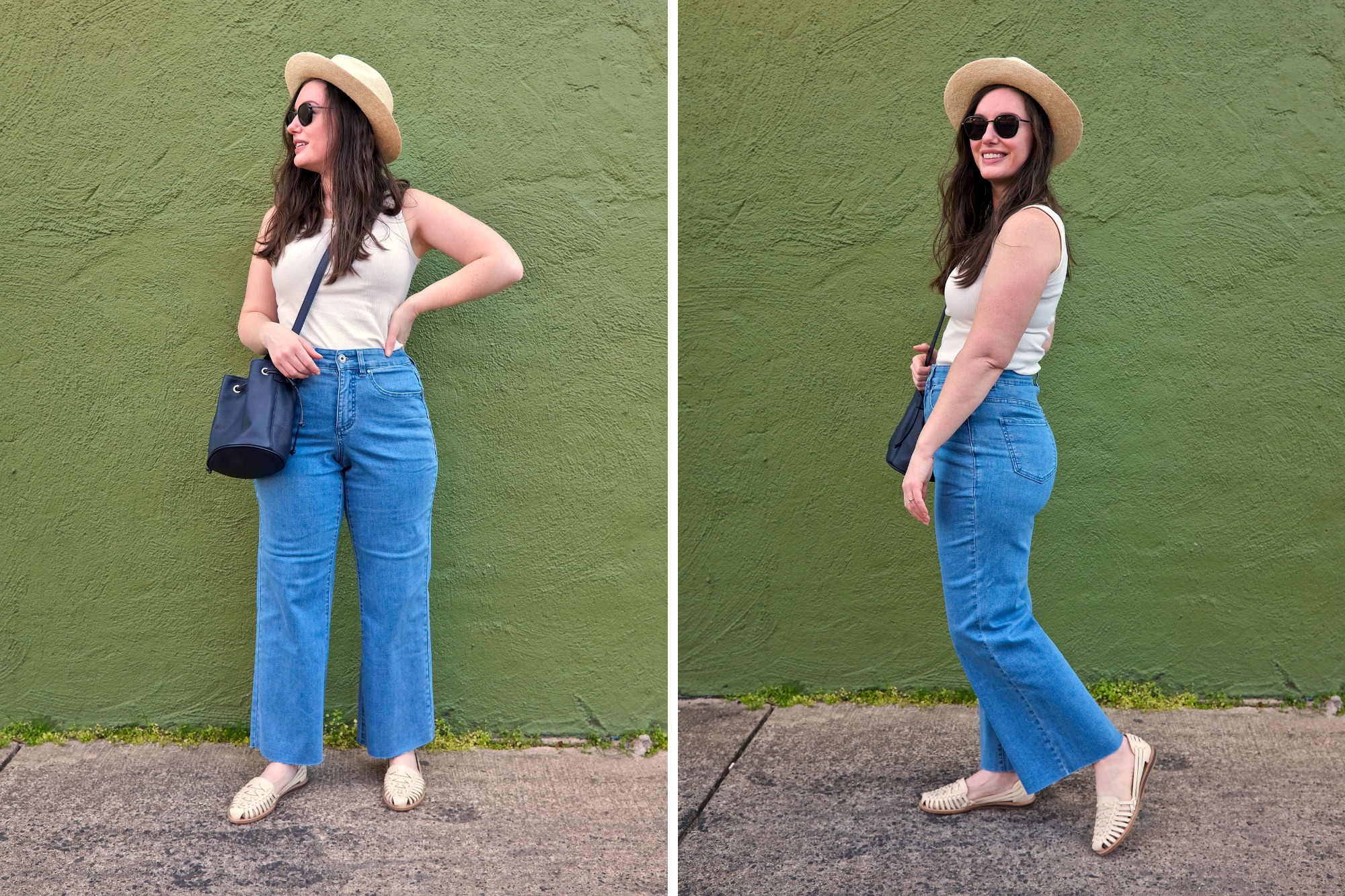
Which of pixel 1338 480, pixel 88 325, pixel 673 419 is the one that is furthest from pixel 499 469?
pixel 1338 480

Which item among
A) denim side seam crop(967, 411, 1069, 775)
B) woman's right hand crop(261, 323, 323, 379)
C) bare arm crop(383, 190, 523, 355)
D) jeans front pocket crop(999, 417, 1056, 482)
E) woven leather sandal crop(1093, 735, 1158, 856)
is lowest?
woven leather sandal crop(1093, 735, 1158, 856)

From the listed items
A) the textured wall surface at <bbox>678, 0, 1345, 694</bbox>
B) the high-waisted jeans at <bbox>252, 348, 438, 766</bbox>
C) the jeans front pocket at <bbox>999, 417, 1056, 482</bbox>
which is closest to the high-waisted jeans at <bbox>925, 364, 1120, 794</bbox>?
the jeans front pocket at <bbox>999, 417, 1056, 482</bbox>

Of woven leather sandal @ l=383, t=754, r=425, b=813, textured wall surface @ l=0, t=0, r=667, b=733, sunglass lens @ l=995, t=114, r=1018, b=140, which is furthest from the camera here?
textured wall surface @ l=0, t=0, r=667, b=733

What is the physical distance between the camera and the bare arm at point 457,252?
3.00m

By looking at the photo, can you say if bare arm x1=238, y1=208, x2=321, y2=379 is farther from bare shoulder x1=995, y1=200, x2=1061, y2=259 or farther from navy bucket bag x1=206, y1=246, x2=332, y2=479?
bare shoulder x1=995, y1=200, x2=1061, y2=259

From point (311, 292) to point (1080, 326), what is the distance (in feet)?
7.67

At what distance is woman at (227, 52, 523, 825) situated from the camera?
2.93 meters

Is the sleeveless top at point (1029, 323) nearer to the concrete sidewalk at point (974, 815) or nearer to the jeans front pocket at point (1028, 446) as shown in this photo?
the jeans front pocket at point (1028, 446)

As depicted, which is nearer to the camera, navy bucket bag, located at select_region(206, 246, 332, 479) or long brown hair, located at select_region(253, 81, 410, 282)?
navy bucket bag, located at select_region(206, 246, 332, 479)

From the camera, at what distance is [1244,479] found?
3.50 metres

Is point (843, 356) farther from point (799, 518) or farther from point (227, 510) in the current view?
point (227, 510)

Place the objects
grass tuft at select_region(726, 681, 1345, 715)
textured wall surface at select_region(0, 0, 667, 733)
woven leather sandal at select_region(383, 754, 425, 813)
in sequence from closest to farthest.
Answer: woven leather sandal at select_region(383, 754, 425, 813) < textured wall surface at select_region(0, 0, 667, 733) < grass tuft at select_region(726, 681, 1345, 715)

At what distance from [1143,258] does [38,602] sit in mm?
3695

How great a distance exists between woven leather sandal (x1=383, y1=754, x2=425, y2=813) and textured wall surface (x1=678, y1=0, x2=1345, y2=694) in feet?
4.14
